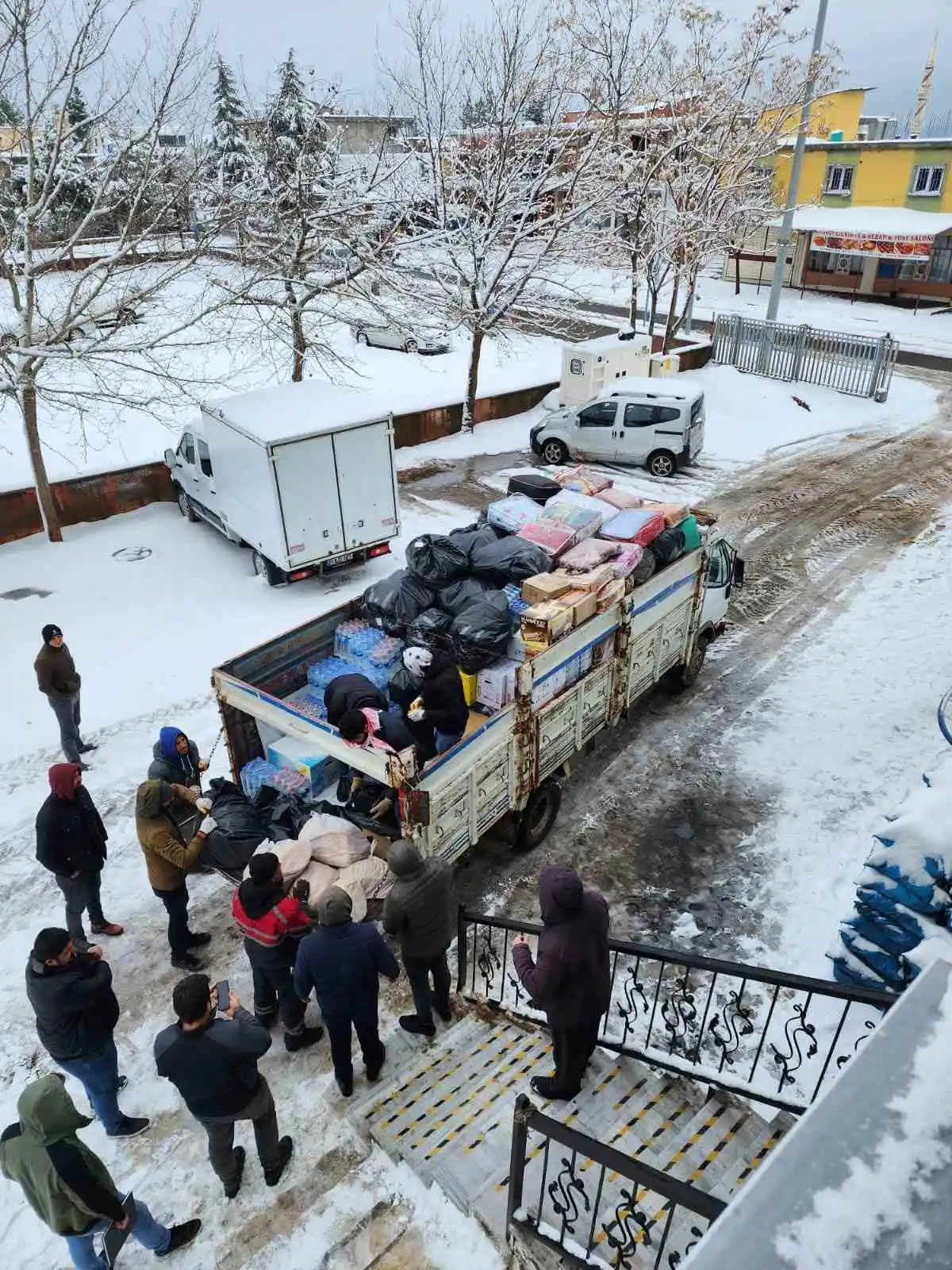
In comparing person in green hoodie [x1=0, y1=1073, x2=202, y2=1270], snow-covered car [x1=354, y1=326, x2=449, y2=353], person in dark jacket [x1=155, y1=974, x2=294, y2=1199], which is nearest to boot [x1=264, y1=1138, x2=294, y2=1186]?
person in dark jacket [x1=155, y1=974, x2=294, y2=1199]

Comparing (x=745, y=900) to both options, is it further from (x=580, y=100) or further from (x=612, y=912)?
(x=580, y=100)

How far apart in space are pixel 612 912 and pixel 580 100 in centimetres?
2182

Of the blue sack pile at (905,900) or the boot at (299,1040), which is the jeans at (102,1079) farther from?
the blue sack pile at (905,900)

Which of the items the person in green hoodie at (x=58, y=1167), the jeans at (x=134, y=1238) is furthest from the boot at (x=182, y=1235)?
the person in green hoodie at (x=58, y=1167)

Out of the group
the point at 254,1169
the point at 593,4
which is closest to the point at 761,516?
the point at 254,1169

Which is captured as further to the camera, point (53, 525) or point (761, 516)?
point (761, 516)

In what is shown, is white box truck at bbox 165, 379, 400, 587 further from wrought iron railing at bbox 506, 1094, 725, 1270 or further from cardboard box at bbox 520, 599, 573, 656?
wrought iron railing at bbox 506, 1094, 725, 1270

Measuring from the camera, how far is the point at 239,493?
11.5 metres

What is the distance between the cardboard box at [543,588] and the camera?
703cm

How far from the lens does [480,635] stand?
6.80m

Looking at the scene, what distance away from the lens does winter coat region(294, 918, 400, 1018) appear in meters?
4.45

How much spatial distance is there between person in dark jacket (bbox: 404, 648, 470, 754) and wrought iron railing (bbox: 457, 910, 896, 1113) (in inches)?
58.7

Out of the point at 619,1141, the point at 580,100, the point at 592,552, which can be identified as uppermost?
the point at 580,100

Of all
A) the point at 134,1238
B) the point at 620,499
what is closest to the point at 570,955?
the point at 134,1238
